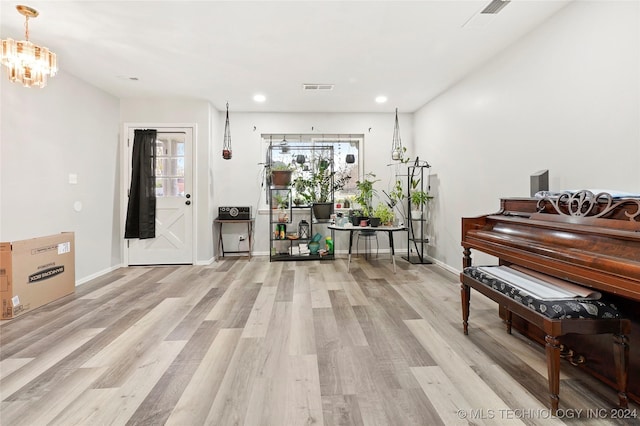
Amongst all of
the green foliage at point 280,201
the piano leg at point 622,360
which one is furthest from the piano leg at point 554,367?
the green foliage at point 280,201

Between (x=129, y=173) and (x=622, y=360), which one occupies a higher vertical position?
(x=129, y=173)

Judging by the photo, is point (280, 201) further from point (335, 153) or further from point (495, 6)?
point (495, 6)

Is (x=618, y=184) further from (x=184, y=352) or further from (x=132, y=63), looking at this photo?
(x=132, y=63)

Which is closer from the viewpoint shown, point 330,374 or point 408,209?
point 330,374

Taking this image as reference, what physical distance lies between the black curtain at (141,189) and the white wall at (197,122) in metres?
0.29

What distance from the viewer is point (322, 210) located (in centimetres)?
503

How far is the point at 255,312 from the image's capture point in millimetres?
2807

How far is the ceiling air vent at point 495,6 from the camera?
7.73 feet

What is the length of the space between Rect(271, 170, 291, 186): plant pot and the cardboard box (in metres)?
2.69

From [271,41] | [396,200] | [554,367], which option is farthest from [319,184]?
Answer: [554,367]

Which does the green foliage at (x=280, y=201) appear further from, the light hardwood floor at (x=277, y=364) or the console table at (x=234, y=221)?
the light hardwood floor at (x=277, y=364)

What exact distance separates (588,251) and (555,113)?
5.19 ft

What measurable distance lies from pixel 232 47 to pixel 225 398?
3.03 m

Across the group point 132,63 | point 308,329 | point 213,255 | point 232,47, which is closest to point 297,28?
point 232,47
